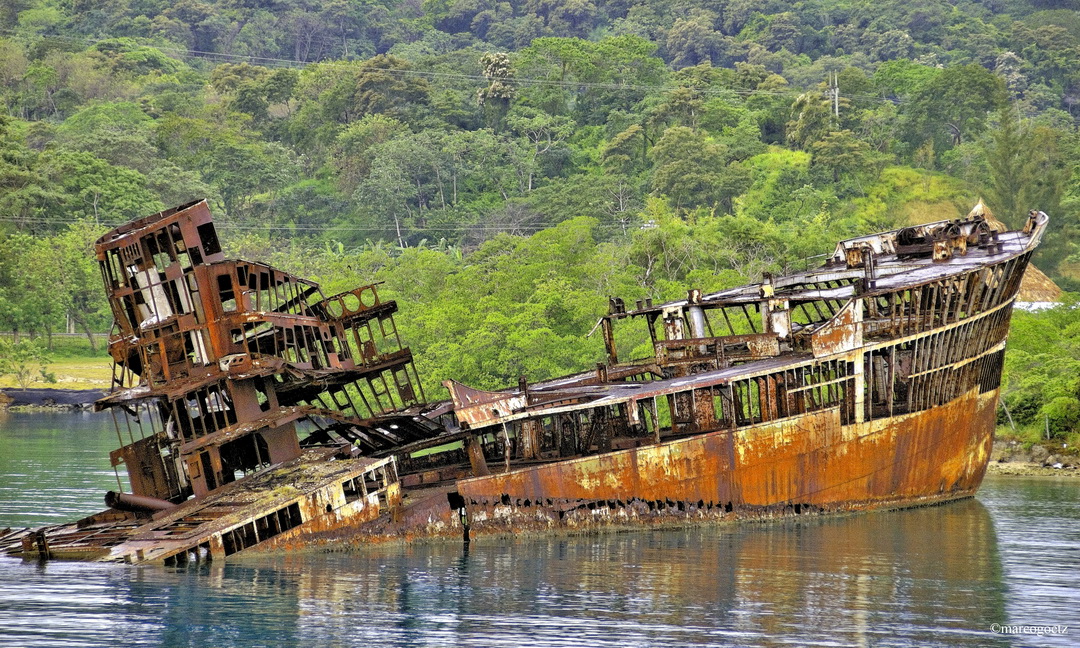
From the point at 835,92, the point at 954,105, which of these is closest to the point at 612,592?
the point at 835,92

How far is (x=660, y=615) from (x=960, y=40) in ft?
458

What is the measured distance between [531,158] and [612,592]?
86823mm

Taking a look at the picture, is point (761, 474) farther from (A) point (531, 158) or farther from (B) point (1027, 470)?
(A) point (531, 158)

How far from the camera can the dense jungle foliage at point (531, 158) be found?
68.8m

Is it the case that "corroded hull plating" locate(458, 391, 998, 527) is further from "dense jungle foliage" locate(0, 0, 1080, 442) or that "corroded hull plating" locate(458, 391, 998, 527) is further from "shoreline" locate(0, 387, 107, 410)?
"shoreline" locate(0, 387, 107, 410)

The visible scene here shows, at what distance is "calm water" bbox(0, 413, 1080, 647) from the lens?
24.4 metres

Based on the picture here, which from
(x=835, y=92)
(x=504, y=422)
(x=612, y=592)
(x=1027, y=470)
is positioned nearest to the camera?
(x=612, y=592)

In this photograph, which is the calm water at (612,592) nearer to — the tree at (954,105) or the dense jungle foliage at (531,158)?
the dense jungle foliage at (531,158)

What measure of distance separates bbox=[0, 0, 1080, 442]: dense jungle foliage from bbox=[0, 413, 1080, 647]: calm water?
703 inches

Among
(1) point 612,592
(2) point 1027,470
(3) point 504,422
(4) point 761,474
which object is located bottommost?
(2) point 1027,470

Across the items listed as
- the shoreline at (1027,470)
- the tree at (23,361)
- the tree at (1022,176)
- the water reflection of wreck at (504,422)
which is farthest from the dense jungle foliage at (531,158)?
the water reflection of wreck at (504,422)

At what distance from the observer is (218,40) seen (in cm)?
15862

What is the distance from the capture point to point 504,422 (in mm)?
32844

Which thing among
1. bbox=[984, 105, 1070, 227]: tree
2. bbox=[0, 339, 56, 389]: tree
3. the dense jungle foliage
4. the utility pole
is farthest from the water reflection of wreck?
the utility pole
